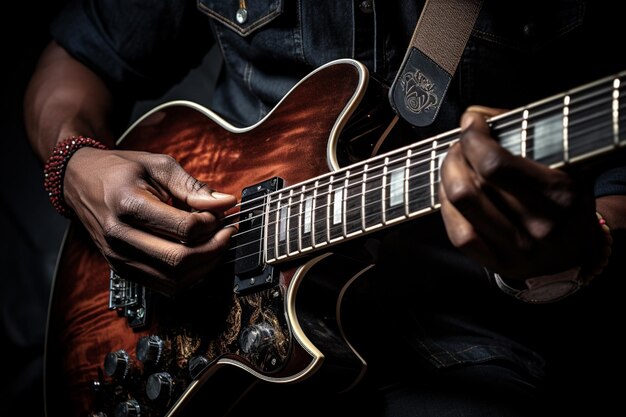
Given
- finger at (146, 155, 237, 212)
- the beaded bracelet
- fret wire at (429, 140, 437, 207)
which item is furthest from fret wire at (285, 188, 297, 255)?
the beaded bracelet

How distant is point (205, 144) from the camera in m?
1.04

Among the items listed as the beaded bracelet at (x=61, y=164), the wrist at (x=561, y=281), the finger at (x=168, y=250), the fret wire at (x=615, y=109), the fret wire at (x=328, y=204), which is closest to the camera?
the fret wire at (x=615, y=109)

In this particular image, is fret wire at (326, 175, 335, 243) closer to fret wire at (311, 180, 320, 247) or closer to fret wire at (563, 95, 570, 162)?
fret wire at (311, 180, 320, 247)

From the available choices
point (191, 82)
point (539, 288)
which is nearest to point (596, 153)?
point (539, 288)

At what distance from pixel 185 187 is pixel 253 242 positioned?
140 millimetres

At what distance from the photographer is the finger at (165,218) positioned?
86cm

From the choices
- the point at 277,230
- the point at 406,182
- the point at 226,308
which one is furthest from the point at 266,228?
the point at 406,182

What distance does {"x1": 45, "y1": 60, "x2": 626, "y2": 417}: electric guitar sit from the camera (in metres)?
0.67

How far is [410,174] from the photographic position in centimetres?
68

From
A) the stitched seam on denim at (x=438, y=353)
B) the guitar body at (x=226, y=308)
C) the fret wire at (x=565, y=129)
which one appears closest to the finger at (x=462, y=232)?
the fret wire at (x=565, y=129)

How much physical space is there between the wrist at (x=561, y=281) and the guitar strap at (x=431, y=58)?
0.26m

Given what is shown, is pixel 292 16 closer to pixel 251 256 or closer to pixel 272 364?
pixel 251 256

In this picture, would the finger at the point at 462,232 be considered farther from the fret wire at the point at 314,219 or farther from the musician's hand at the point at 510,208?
the fret wire at the point at 314,219

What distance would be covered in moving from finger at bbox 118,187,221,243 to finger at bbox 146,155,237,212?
18 mm
